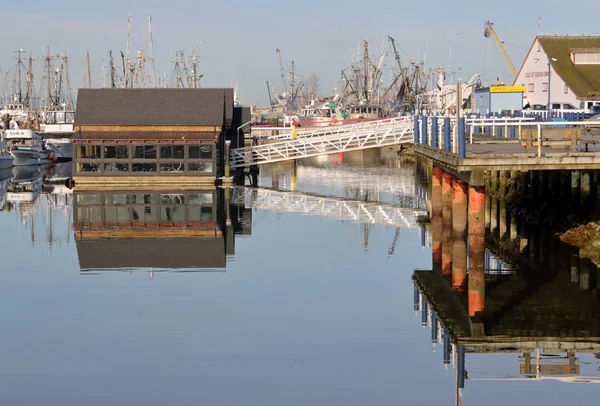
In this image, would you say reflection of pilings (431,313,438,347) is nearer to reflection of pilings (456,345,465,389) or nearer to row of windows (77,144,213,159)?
reflection of pilings (456,345,465,389)

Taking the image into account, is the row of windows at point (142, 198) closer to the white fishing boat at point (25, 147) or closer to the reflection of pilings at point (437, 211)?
the reflection of pilings at point (437, 211)

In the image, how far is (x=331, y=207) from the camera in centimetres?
5334

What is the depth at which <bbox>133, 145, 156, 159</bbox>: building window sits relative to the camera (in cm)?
6172

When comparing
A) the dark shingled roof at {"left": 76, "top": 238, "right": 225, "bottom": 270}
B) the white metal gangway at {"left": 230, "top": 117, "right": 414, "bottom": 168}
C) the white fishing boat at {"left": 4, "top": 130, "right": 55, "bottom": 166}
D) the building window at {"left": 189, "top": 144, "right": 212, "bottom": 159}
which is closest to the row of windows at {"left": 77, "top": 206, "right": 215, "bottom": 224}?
the dark shingled roof at {"left": 76, "top": 238, "right": 225, "bottom": 270}

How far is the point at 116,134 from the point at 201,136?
5119 mm

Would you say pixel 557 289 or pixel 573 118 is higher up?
pixel 573 118

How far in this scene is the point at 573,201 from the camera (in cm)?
3791

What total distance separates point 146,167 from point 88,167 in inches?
142

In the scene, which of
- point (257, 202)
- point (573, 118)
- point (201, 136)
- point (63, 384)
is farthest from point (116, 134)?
point (63, 384)

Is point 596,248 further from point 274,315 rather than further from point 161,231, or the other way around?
point 161,231

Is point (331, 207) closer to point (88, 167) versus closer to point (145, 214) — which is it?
point (145, 214)

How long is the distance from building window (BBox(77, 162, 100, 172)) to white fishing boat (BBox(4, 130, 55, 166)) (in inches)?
1201

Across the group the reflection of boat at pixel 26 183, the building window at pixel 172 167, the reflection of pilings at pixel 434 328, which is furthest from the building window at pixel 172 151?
the reflection of pilings at pixel 434 328

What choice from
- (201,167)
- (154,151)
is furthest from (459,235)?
(154,151)
